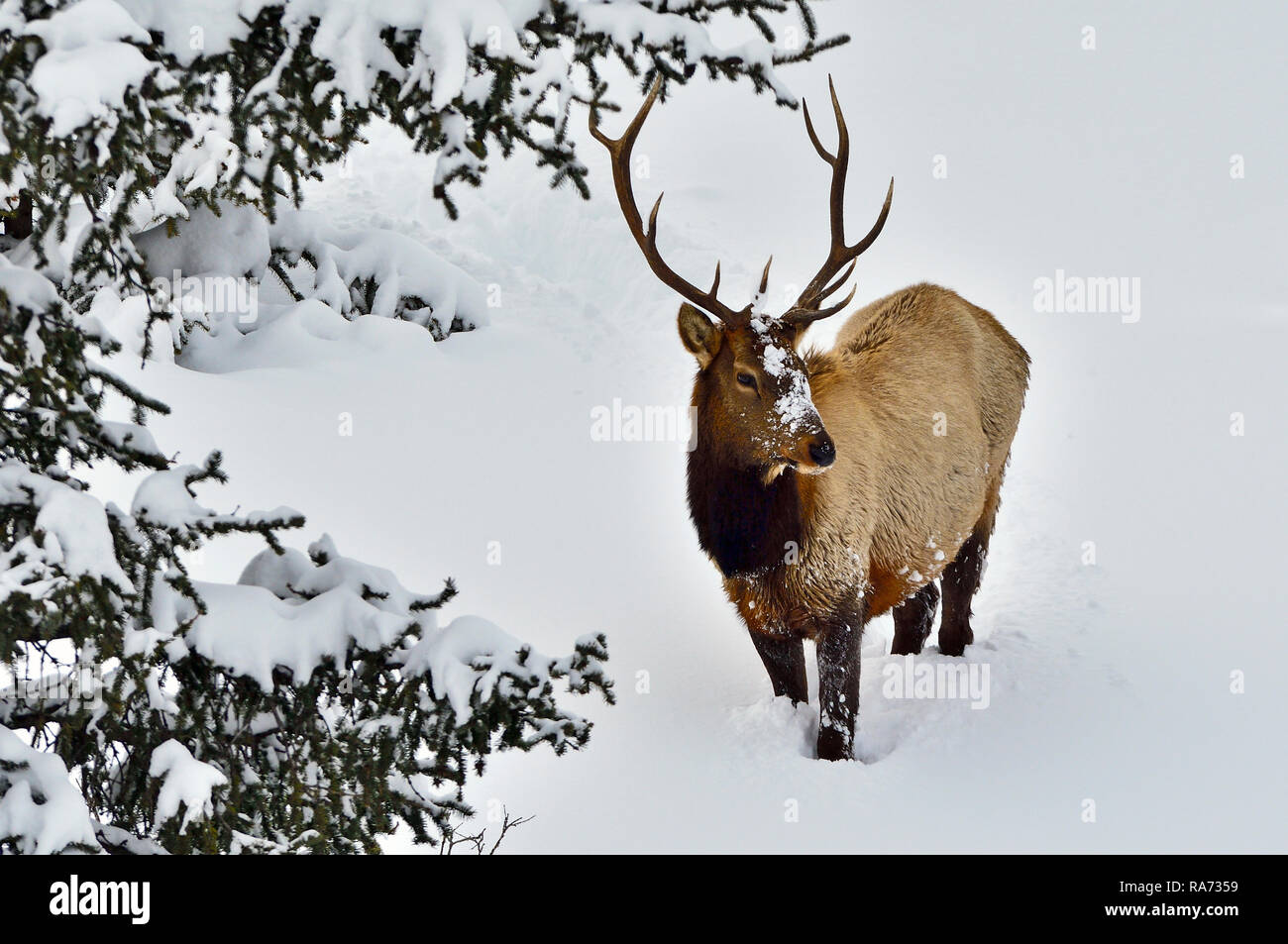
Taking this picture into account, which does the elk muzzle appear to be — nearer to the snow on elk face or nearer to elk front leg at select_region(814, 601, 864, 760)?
the snow on elk face

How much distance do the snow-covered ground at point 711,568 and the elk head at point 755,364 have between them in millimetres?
1419

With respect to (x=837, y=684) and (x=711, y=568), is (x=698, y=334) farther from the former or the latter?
(x=711, y=568)

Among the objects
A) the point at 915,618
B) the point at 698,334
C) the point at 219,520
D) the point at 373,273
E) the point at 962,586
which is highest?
the point at 373,273

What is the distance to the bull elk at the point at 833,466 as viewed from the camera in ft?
17.9

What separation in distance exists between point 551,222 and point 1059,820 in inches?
444

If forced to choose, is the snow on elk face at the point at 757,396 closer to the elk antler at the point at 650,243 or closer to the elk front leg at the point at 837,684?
the elk antler at the point at 650,243

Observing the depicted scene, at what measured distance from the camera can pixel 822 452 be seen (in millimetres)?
5145

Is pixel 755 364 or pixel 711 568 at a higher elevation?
pixel 755 364

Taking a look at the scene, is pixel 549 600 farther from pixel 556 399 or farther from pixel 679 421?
pixel 679 421

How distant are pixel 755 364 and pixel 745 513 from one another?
26.2 inches

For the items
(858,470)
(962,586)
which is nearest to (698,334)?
(858,470)

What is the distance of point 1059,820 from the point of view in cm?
543
